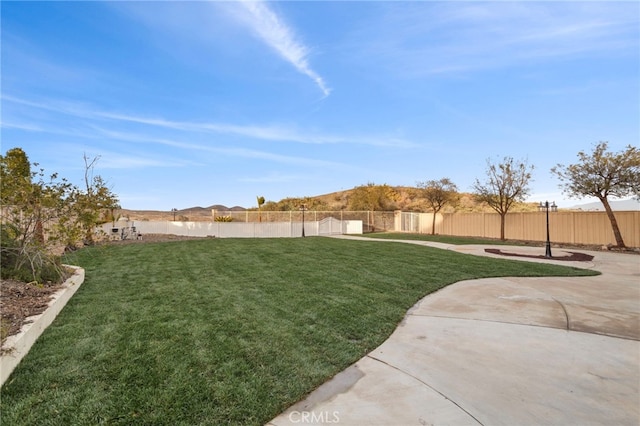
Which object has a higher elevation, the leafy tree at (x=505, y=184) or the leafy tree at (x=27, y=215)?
the leafy tree at (x=505, y=184)

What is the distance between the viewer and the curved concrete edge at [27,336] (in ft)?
8.17

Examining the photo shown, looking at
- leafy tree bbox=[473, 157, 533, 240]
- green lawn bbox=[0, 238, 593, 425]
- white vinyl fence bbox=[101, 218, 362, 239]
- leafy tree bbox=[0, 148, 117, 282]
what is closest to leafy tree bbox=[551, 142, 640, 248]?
leafy tree bbox=[473, 157, 533, 240]

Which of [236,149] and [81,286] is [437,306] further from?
[236,149]

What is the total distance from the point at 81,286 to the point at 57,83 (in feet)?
23.1

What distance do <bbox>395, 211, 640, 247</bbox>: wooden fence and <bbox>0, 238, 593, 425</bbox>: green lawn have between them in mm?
12097

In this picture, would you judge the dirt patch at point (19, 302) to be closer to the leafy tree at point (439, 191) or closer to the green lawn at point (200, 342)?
the green lawn at point (200, 342)

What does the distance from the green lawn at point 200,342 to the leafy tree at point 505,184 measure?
13.8 meters

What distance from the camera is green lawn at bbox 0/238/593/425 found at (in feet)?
7.02

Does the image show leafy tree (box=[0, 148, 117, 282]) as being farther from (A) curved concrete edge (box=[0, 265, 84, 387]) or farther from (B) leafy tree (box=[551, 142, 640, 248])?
(B) leafy tree (box=[551, 142, 640, 248])

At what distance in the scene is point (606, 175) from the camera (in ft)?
43.3

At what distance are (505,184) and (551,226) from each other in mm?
3337

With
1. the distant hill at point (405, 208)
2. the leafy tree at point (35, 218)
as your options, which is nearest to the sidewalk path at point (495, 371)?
the leafy tree at point (35, 218)

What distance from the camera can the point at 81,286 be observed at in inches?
217

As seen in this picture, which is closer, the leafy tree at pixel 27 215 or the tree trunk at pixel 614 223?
the leafy tree at pixel 27 215
